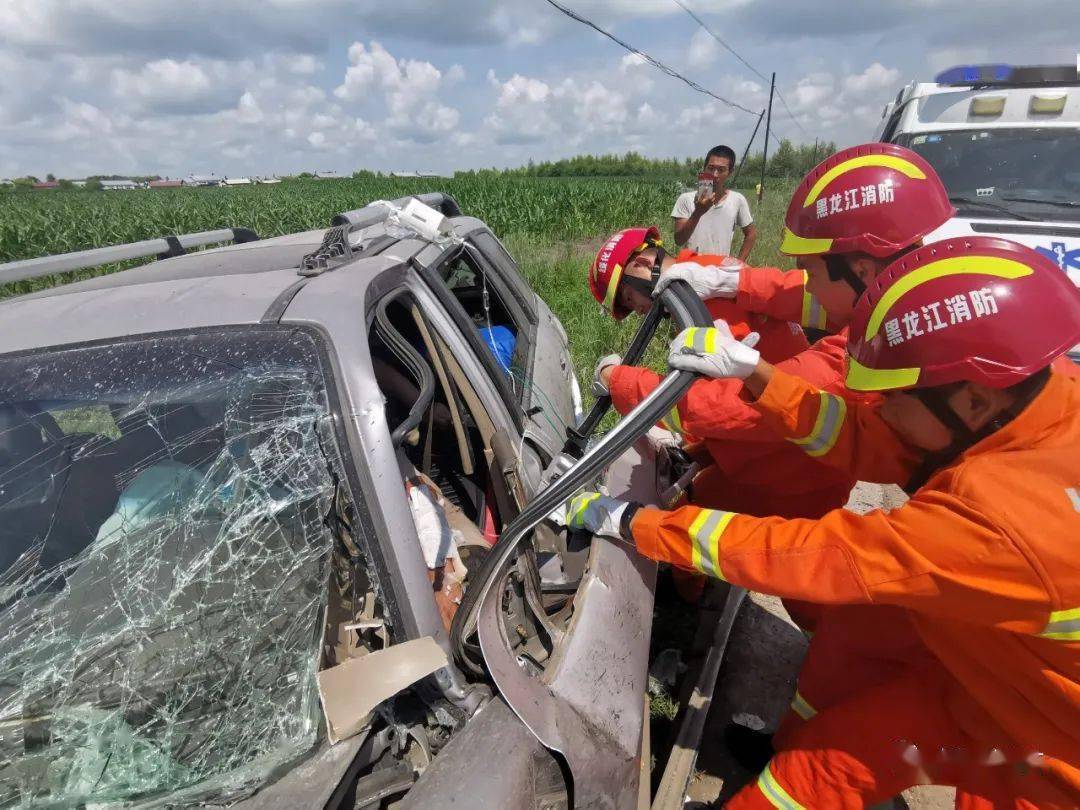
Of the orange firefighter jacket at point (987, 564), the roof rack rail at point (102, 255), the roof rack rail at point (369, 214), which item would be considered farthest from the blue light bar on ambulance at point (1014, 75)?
the roof rack rail at point (102, 255)

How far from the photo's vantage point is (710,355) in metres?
1.69

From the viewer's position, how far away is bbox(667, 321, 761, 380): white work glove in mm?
1621

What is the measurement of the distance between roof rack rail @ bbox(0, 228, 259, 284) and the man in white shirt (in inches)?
156

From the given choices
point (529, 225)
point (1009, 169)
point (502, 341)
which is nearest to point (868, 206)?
point (502, 341)

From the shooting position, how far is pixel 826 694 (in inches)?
76.8

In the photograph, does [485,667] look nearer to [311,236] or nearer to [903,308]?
[903,308]

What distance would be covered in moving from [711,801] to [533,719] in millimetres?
1390

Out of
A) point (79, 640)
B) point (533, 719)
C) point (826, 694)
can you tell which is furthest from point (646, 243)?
point (79, 640)

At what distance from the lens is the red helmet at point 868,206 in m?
2.18

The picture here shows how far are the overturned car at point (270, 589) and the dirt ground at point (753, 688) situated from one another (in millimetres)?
1030

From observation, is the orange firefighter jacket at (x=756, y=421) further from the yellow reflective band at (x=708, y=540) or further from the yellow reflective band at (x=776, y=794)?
the yellow reflective band at (x=776, y=794)

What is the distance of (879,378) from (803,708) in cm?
115

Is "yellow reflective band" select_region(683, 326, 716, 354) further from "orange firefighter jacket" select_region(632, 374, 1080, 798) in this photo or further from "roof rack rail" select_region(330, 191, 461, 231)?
"roof rack rail" select_region(330, 191, 461, 231)

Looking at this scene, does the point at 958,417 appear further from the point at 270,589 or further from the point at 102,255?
the point at 102,255
